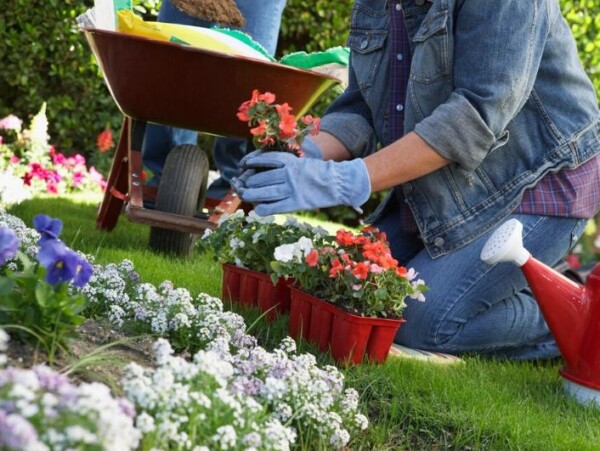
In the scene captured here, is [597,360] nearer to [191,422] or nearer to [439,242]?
[439,242]

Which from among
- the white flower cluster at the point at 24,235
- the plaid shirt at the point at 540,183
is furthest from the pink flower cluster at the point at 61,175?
the plaid shirt at the point at 540,183

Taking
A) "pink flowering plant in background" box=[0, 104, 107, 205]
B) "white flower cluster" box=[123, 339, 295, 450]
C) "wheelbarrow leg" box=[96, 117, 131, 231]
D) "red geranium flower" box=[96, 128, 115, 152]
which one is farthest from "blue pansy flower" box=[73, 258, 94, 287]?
"red geranium flower" box=[96, 128, 115, 152]

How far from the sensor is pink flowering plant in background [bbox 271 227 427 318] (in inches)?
79.0

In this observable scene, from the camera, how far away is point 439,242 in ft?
8.23

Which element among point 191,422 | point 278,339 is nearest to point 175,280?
point 278,339

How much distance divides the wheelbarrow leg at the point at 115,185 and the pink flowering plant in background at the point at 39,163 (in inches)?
33.4

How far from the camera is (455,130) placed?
2.22 m

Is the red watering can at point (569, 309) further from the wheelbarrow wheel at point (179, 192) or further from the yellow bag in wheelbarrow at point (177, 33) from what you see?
the wheelbarrow wheel at point (179, 192)

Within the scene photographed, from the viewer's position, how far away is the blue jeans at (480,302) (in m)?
2.48

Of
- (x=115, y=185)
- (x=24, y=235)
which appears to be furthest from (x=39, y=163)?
(x=24, y=235)

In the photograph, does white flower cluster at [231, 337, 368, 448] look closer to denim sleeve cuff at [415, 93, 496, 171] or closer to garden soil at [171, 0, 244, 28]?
denim sleeve cuff at [415, 93, 496, 171]

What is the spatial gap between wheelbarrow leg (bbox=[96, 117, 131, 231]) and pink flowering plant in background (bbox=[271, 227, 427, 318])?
1.42 meters

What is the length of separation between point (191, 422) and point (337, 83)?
209 centimetres

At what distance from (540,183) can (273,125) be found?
2.64 ft
